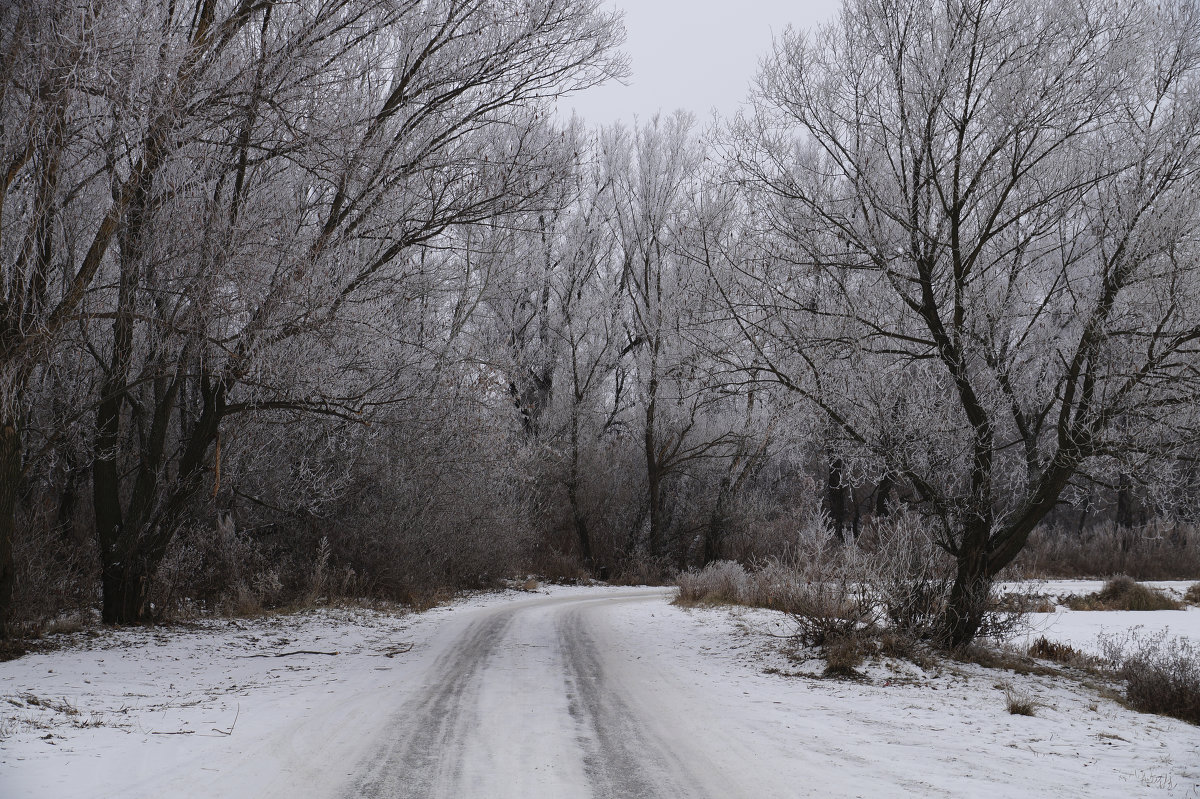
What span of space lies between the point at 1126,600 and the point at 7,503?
62.8ft

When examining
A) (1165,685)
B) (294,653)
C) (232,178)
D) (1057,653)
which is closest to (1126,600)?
(1057,653)

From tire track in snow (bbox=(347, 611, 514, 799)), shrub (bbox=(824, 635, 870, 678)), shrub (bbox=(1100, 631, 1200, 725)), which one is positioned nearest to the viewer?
tire track in snow (bbox=(347, 611, 514, 799))

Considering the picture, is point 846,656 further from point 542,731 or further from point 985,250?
point 985,250

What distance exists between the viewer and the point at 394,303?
12289 millimetres

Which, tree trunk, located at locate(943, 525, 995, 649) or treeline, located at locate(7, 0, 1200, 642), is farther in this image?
tree trunk, located at locate(943, 525, 995, 649)

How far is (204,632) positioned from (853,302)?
8.73 m

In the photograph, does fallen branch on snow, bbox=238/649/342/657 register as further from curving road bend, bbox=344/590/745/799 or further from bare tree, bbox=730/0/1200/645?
bare tree, bbox=730/0/1200/645

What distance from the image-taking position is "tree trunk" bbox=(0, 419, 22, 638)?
303 inches

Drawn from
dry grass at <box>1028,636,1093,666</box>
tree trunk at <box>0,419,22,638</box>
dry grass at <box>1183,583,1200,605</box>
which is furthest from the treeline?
dry grass at <box>1183,583,1200,605</box>

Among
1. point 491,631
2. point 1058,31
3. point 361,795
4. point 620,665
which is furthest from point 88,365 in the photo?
point 1058,31

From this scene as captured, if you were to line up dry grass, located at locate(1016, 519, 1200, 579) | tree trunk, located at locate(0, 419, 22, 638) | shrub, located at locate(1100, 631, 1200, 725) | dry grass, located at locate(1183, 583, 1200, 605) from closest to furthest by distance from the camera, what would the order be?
1. shrub, located at locate(1100, 631, 1200, 725)
2. tree trunk, located at locate(0, 419, 22, 638)
3. dry grass, located at locate(1183, 583, 1200, 605)
4. dry grass, located at locate(1016, 519, 1200, 579)

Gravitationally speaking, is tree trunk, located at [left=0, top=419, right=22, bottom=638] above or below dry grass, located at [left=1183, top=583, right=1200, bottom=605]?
above

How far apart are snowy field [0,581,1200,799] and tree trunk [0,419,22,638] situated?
742mm

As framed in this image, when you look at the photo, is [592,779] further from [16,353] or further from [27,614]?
[27,614]
